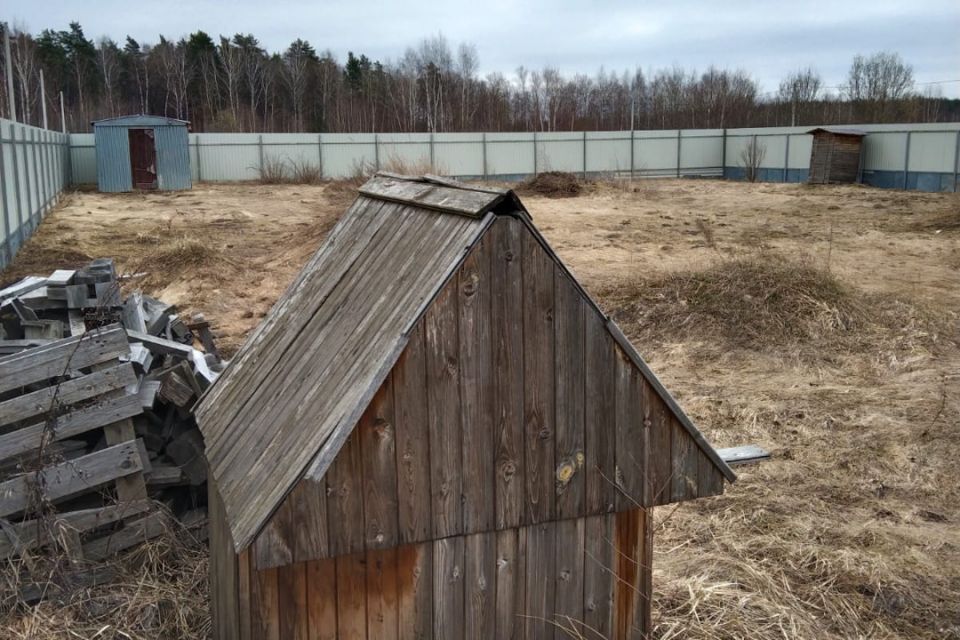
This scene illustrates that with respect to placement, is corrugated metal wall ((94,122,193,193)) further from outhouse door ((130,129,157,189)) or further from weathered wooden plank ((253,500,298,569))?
weathered wooden plank ((253,500,298,569))

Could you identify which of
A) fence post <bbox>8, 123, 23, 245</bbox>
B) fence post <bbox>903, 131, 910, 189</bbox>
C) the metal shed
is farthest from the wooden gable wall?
the metal shed

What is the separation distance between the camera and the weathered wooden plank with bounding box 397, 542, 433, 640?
3066mm

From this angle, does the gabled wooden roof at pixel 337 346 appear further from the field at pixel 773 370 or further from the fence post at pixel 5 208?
the fence post at pixel 5 208

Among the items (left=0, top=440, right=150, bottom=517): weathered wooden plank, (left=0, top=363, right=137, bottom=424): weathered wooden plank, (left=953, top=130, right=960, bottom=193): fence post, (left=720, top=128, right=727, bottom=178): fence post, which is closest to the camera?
(left=0, top=440, right=150, bottom=517): weathered wooden plank

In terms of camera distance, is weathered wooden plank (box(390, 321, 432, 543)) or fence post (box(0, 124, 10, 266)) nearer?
weathered wooden plank (box(390, 321, 432, 543))

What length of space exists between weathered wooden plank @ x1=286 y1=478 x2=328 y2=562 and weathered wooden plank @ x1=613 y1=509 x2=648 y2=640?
113 centimetres

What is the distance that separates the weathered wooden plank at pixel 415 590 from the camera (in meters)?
3.07

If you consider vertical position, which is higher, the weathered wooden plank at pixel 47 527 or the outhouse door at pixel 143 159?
the outhouse door at pixel 143 159

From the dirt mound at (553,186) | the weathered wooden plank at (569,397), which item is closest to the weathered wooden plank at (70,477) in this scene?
the weathered wooden plank at (569,397)

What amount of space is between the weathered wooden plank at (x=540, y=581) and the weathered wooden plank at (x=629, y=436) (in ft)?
0.95

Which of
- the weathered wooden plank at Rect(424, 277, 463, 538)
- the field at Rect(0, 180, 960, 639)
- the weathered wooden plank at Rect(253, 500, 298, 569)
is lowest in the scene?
the field at Rect(0, 180, 960, 639)

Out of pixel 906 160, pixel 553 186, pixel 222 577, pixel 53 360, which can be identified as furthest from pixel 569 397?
pixel 906 160

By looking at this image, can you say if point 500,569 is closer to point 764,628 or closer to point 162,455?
point 764,628

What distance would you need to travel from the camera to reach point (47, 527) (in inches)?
175
